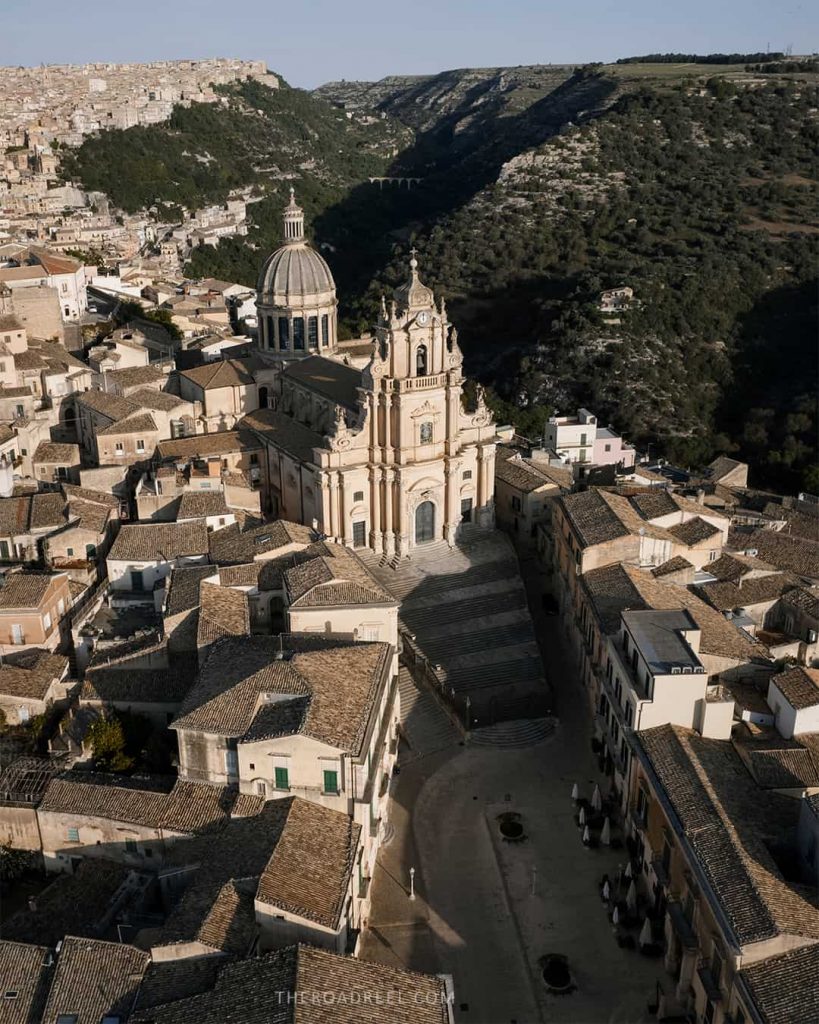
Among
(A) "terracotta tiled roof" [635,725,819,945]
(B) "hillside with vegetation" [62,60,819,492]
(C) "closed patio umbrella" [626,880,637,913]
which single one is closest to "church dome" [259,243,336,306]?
(B) "hillside with vegetation" [62,60,819,492]

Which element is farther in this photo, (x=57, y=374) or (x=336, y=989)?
(x=57, y=374)

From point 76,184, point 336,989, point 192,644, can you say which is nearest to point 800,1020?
point 336,989

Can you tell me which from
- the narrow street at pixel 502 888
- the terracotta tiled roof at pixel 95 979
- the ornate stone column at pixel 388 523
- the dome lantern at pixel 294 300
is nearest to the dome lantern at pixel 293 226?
the dome lantern at pixel 294 300

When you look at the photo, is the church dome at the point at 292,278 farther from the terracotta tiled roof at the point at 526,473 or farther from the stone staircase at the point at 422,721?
the stone staircase at the point at 422,721

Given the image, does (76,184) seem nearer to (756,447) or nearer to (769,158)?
(769,158)

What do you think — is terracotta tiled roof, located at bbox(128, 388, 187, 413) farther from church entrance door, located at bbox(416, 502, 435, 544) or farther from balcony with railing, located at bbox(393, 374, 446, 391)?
church entrance door, located at bbox(416, 502, 435, 544)

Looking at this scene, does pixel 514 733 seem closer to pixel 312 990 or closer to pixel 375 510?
pixel 375 510

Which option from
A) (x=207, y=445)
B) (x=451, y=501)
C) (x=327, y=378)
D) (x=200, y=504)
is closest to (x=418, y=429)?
(x=451, y=501)
